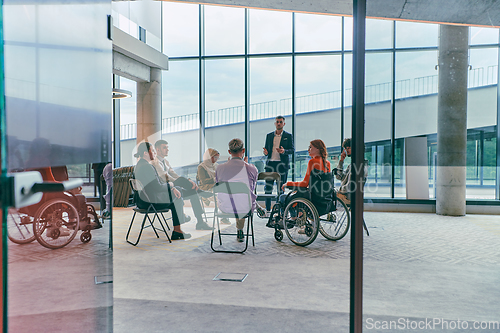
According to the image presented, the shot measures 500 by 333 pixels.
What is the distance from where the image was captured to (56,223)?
4.59 feet

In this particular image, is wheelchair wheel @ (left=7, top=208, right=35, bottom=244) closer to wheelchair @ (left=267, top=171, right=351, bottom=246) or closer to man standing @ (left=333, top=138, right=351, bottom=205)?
man standing @ (left=333, top=138, right=351, bottom=205)

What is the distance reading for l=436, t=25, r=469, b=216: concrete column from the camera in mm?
7398

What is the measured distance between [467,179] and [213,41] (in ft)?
22.3

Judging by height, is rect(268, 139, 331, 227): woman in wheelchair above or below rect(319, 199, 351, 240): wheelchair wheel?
above

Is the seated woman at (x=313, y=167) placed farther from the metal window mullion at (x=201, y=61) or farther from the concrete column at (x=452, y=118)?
the metal window mullion at (x=201, y=61)

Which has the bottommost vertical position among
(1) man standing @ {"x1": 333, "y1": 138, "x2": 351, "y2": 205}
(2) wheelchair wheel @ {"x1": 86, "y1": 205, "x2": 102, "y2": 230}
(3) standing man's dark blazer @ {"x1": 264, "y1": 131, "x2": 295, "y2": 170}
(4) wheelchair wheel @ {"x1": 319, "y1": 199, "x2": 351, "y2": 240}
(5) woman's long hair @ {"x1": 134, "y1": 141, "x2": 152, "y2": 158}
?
(4) wheelchair wheel @ {"x1": 319, "y1": 199, "x2": 351, "y2": 240}

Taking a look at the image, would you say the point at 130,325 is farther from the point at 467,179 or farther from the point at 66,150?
the point at 467,179

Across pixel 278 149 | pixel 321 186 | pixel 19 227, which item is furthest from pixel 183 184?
pixel 19 227

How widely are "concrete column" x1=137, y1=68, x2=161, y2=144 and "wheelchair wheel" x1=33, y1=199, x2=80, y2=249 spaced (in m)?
8.80

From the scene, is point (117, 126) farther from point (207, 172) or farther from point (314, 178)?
point (314, 178)

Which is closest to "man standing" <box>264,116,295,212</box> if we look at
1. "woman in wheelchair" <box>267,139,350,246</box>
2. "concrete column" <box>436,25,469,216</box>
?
"woman in wheelchair" <box>267,139,350,246</box>

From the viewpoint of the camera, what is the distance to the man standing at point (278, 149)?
690 centimetres

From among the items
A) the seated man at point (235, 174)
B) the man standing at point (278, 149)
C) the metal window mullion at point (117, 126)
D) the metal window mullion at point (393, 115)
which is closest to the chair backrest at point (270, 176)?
the man standing at point (278, 149)

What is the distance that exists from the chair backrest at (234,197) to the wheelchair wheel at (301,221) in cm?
62
